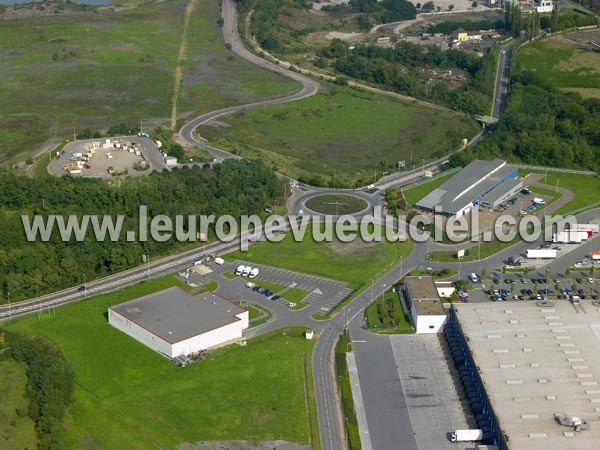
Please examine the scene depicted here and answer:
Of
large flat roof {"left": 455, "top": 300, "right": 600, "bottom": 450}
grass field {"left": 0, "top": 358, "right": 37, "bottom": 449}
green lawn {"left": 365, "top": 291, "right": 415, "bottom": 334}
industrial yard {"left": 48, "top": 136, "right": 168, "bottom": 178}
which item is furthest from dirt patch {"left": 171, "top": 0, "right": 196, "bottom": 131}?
large flat roof {"left": 455, "top": 300, "right": 600, "bottom": 450}

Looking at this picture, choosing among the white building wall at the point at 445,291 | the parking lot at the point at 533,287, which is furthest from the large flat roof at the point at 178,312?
the parking lot at the point at 533,287

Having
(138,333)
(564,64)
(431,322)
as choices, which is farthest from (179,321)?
(564,64)

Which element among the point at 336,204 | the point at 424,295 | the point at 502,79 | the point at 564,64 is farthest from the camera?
the point at 564,64

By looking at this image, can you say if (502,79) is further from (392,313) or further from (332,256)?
(392,313)

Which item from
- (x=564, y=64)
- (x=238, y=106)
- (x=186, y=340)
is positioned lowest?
(x=238, y=106)

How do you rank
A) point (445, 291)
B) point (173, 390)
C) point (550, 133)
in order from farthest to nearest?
point (550, 133) → point (445, 291) → point (173, 390)
